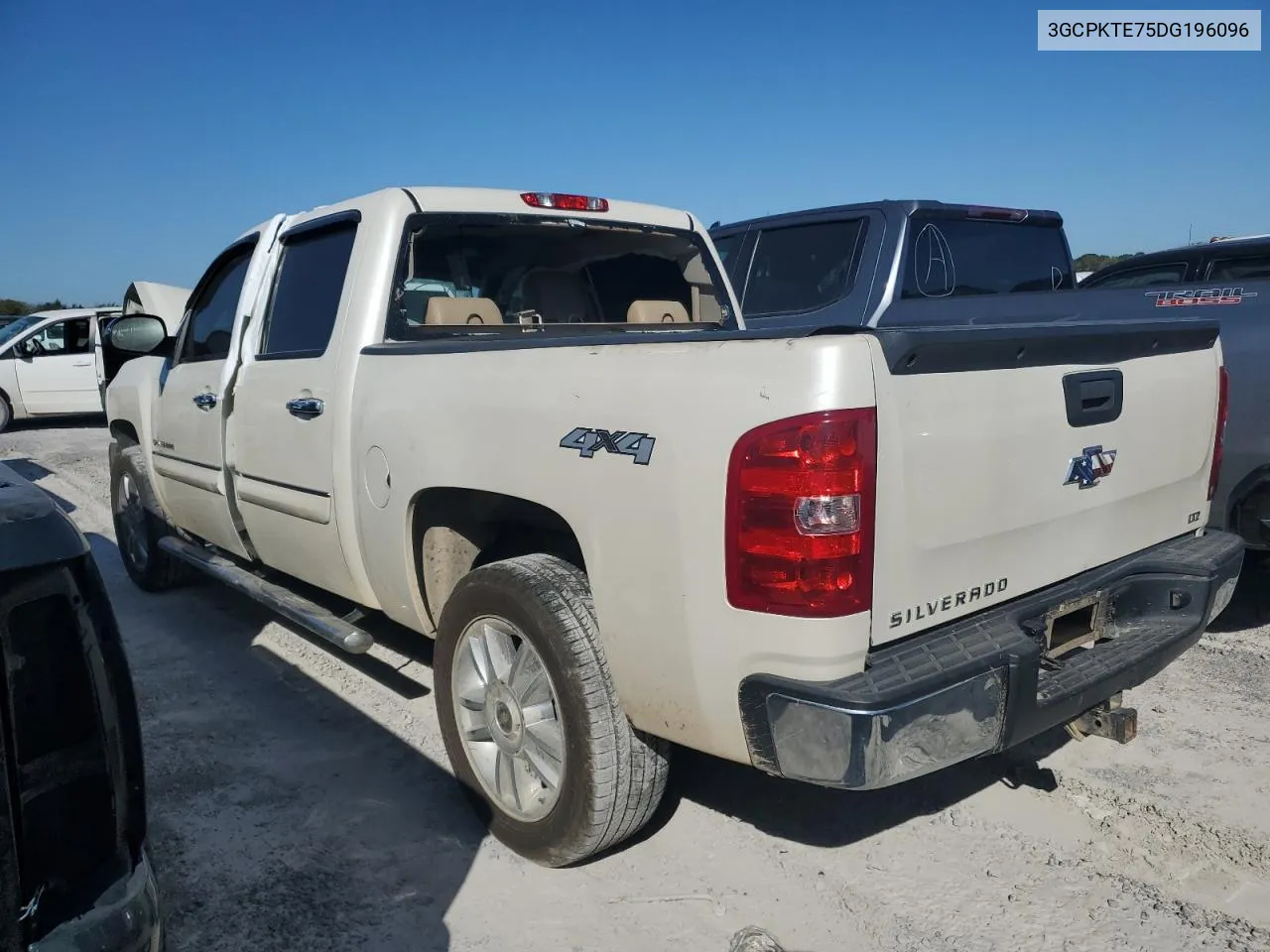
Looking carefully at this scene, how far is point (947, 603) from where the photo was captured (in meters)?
2.35

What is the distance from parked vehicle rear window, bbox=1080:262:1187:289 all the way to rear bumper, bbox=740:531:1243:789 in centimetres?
401

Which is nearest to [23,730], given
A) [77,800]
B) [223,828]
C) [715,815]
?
[77,800]

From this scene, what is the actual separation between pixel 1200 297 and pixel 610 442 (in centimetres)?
354

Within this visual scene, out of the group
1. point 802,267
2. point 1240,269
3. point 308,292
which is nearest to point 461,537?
point 308,292

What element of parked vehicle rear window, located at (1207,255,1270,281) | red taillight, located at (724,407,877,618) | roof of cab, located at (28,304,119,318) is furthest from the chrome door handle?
roof of cab, located at (28,304,119,318)

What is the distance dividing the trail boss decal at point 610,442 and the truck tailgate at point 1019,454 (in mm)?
546

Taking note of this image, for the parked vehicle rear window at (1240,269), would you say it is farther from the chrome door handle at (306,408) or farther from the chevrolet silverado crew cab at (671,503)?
the chrome door handle at (306,408)

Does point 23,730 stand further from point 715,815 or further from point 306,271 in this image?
point 306,271

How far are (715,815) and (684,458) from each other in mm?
1501

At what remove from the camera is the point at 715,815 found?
10.4 feet

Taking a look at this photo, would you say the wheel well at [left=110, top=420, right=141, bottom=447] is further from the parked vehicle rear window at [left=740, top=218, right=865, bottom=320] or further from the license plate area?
the license plate area

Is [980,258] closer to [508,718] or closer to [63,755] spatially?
[508,718]

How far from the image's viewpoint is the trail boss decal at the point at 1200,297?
439cm

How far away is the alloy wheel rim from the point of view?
2787mm
